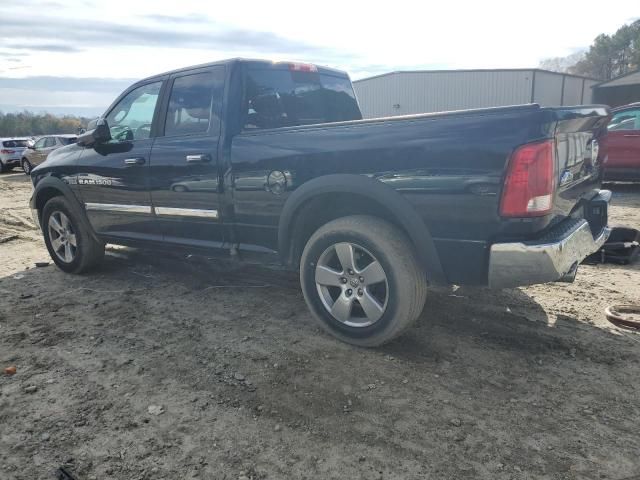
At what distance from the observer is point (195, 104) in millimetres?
4137

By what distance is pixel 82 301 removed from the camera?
14.8ft

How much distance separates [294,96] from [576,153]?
7.59 feet

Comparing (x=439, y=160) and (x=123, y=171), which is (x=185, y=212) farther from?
(x=439, y=160)

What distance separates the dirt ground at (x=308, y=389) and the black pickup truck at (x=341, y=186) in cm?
50

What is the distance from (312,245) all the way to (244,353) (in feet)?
2.81

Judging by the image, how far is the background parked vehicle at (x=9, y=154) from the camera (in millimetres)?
19594

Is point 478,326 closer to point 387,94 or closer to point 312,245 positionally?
point 312,245

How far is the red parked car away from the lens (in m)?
9.38

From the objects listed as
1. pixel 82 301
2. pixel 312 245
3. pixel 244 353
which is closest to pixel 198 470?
pixel 244 353

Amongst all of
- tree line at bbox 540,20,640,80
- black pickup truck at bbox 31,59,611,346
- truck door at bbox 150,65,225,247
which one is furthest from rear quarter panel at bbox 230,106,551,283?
tree line at bbox 540,20,640,80

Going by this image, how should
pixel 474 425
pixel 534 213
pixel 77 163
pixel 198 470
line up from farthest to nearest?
pixel 77 163 < pixel 534 213 < pixel 474 425 < pixel 198 470

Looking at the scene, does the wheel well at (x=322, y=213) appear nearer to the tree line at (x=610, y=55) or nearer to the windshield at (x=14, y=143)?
the windshield at (x=14, y=143)

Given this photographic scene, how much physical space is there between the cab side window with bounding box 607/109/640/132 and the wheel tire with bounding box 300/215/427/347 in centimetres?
858

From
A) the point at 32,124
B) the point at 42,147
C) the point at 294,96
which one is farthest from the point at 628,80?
the point at 32,124
